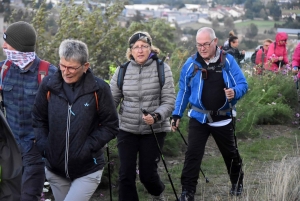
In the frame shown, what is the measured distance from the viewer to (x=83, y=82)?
5.08m

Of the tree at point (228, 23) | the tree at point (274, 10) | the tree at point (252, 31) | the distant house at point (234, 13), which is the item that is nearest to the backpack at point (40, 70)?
the tree at point (274, 10)

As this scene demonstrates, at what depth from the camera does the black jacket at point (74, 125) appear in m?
4.97

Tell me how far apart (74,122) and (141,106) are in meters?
1.46

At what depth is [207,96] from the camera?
6672 mm

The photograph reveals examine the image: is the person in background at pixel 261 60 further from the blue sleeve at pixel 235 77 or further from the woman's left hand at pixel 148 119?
the woman's left hand at pixel 148 119

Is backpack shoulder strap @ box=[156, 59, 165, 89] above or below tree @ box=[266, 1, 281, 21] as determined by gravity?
above

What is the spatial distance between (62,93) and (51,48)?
1002 centimetres

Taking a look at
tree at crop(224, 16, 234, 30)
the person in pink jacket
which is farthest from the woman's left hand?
tree at crop(224, 16, 234, 30)

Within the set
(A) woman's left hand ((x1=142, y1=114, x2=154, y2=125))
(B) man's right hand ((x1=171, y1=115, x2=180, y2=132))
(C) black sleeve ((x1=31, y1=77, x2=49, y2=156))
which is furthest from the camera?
(B) man's right hand ((x1=171, y1=115, x2=180, y2=132))

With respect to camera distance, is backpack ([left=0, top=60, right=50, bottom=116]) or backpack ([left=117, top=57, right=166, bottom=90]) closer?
backpack ([left=0, top=60, right=50, bottom=116])

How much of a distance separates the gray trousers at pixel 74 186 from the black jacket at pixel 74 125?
0.05 metres

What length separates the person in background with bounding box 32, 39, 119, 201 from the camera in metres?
4.98

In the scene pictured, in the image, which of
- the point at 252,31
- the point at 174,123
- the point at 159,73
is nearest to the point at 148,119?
the point at 159,73

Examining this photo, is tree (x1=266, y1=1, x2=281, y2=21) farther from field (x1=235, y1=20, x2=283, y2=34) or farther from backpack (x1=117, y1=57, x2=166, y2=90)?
backpack (x1=117, y1=57, x2=166, y2=90)
